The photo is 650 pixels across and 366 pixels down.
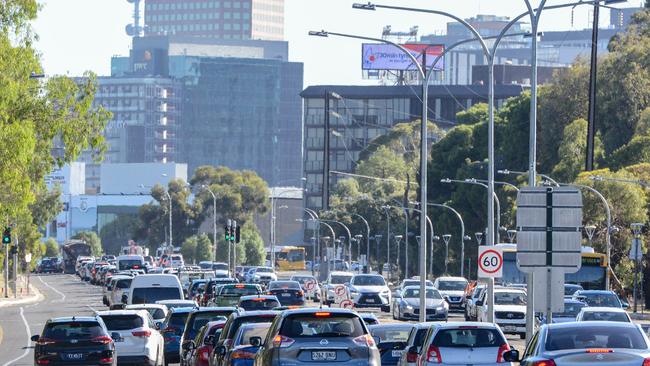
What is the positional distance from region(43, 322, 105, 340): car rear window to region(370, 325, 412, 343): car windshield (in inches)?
211

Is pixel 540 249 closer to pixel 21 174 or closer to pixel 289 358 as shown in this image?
pixel 289 358

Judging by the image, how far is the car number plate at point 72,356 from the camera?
101ft

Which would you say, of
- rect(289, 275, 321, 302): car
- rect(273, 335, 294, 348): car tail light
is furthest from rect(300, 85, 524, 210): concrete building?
rect(273, 335, 294, 348): car tail light

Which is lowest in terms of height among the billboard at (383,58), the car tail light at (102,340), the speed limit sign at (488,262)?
the car tail light at (102,340)

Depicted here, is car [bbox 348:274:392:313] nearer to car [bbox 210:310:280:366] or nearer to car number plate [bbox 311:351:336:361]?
car [bbox 210:310:280:366]

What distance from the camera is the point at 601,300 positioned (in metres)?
48.3

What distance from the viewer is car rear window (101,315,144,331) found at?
34.3 meters

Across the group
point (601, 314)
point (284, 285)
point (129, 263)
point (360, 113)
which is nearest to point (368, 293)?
point (284, 285)

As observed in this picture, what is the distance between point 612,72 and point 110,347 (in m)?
63.1

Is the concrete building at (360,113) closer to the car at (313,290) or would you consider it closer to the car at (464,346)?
the car at (313,290)

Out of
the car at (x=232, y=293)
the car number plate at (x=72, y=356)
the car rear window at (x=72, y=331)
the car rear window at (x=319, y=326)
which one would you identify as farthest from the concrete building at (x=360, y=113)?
the car rear window at (x=319, y=326)

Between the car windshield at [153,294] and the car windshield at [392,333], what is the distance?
2069 centimetres

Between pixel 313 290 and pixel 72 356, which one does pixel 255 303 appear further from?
pixel 313 290

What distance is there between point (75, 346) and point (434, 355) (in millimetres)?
8724
